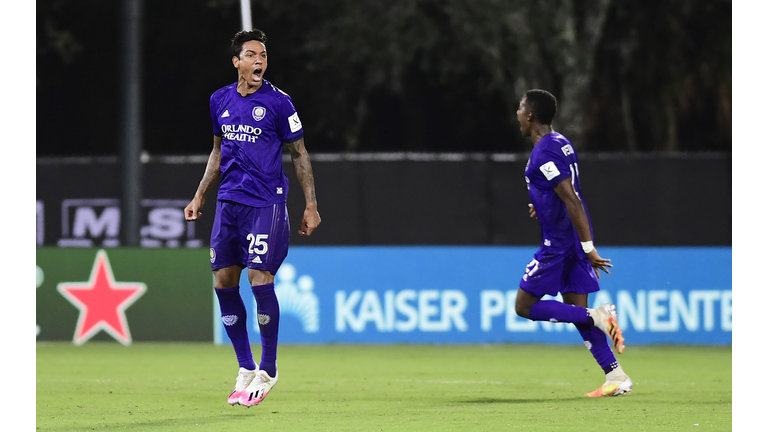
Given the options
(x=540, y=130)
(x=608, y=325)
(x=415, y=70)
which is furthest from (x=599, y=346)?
(x=415, y=70)

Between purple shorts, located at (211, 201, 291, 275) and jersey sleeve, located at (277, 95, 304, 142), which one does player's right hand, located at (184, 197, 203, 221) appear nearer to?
purple shorts, located at (211, 201, 291, 275)

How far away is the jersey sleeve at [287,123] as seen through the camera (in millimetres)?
7695

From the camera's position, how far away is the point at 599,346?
8.66 meters

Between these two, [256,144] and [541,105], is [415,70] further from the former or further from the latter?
[256,144]

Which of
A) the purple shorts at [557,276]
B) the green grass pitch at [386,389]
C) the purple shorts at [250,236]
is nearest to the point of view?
the green grass pitch at [386,389]

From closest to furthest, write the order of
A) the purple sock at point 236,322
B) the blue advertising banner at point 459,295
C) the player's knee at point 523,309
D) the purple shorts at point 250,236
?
1. the purple shorts at point 250,236
2. the purple sock at point 236,322
3. the player's knee at point 523,309
4. the blue advertising banner at point 459,295

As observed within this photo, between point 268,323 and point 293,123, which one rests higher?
point 293,123

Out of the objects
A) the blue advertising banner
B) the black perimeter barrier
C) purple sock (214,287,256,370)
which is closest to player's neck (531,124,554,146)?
purple sock (214,287,256,370)

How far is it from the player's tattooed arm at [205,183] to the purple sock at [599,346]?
109 inches

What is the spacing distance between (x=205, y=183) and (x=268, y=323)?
3.20 ft

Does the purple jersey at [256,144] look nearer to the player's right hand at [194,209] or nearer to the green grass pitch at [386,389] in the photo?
the player's right hand at [194,209]

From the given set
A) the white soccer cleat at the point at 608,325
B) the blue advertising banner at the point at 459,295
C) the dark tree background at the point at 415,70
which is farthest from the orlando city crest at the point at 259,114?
the dark tree background at the point at 415,70
